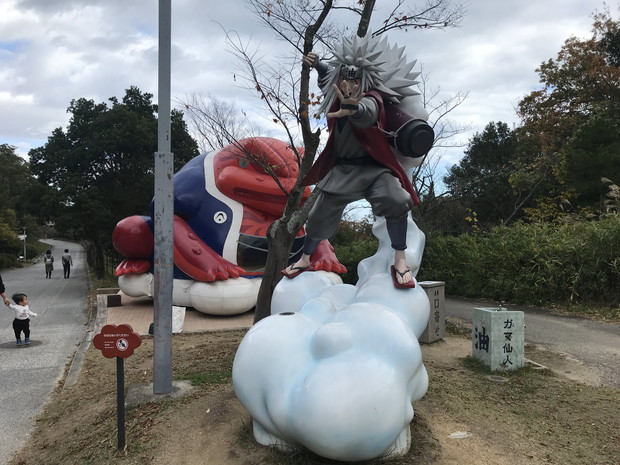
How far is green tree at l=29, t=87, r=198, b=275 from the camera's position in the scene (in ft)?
54.0

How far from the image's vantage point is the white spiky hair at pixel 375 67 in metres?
3.61

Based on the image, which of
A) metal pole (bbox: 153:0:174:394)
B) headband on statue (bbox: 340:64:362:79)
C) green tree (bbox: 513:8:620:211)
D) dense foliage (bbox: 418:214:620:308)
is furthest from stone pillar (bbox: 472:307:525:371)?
green tree (bbox: 513:8:620:211)

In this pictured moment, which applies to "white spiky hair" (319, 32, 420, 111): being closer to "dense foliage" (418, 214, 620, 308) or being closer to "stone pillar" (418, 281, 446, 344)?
"stone pillar" (418, 281, 446, 344)

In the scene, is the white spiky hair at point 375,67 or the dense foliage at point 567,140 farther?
the dense foliage at point 567,140

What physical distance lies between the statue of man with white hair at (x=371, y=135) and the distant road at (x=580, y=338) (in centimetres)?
362

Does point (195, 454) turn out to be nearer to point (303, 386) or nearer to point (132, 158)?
point (303, 386)

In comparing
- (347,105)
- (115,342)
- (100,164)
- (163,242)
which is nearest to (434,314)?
(163,242)

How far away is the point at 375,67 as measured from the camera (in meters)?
3.64

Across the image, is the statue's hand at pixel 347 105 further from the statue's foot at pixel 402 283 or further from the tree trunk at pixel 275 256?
the tree trunk at pixel 275 256

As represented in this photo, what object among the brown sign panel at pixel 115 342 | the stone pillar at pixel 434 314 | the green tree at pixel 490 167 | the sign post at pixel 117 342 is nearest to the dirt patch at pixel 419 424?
the sign post at pixel 117 342

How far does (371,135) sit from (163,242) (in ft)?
7.54

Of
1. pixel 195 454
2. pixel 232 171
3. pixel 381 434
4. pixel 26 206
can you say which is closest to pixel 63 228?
pixel 26 206

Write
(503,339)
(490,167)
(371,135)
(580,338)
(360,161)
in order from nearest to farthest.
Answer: (371,135)
(360,161)
(503,339)
(580,338)
(490,167)

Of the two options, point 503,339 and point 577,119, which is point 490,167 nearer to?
point 577,119
